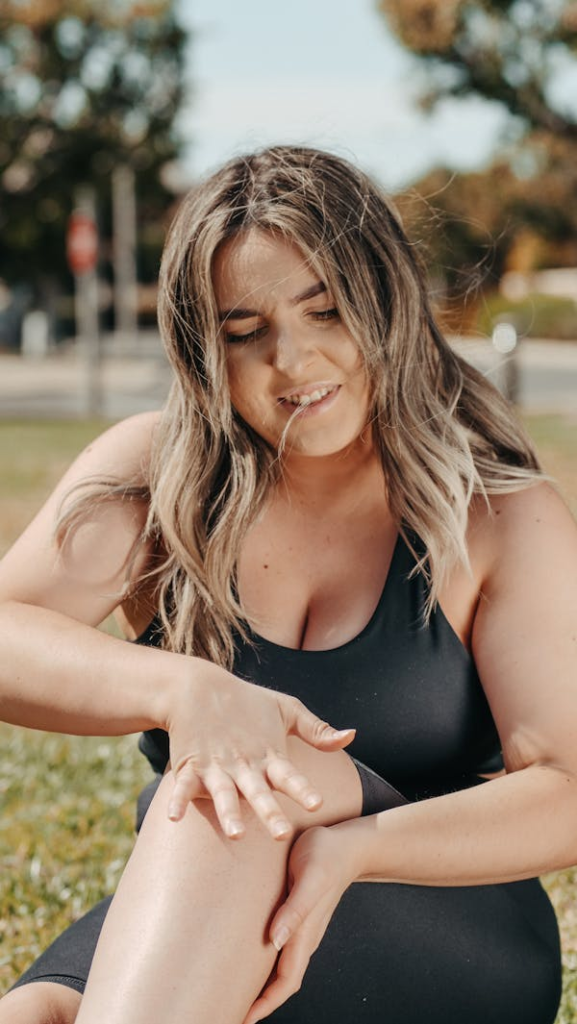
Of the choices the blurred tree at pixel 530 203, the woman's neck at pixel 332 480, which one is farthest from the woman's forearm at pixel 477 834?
the blurred tree at pixel 530 203

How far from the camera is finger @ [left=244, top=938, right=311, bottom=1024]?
1643 millimetres

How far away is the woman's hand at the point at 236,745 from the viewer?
1.65 metres

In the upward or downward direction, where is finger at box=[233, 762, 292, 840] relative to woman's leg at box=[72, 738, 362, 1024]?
upward

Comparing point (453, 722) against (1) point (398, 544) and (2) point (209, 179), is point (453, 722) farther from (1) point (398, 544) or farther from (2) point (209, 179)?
(2) point (209, 179)

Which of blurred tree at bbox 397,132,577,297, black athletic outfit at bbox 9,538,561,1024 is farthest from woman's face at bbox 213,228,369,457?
blurred tree at bbox 397,132,577,297

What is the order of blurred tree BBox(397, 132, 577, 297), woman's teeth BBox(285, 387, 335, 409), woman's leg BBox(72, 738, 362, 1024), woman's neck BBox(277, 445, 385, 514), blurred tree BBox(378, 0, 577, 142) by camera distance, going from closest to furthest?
woman's leg BBox(72, 738, 362, 1024) → woman's teeth BBox(285, 387, 335, 409) → woman's neck BBox(277, 445, 385, 514) → blurred tree BBox(378, 0, 577, 142) → blurred tree BBox(397, 132, 577, 297)

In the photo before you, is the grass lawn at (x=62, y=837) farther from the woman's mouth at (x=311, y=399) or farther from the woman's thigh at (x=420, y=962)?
the woman's mouth at (x=311, y=399)

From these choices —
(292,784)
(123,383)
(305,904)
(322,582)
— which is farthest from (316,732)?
(123,383)

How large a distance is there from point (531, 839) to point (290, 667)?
450mm

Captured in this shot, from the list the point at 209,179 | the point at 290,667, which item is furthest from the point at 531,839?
the point at 209,179

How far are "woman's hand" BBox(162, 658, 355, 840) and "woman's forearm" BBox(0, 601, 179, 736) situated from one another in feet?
0.22

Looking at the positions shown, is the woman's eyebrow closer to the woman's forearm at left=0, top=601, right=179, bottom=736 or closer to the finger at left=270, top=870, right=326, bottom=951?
the woman's forearm at left=0, top=601, right=179, bottom=736

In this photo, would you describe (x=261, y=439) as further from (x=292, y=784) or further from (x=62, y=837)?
(x=62, y=837)

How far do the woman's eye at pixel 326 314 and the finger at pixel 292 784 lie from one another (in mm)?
749
